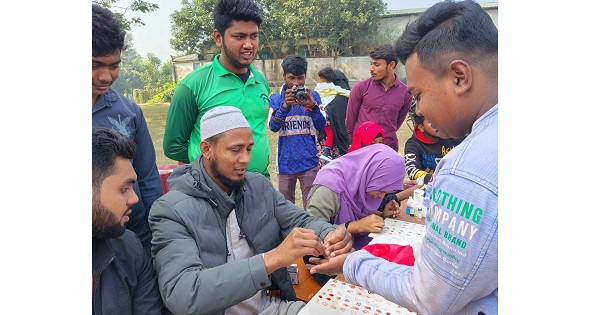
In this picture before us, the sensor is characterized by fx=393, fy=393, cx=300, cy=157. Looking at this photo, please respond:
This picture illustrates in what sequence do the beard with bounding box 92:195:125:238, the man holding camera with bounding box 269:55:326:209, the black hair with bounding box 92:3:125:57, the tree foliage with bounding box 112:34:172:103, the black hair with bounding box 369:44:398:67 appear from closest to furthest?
the beard with bounding box 92:195:125:238 < the black hair with bounding box 92:3:125:57 < the man holding camera with bounding box 269:55:326:209 < the black hair with bounding box 369:44:398:67 < the tree foliage with bounding box 112:34:172:103

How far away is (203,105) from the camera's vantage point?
2.70 m

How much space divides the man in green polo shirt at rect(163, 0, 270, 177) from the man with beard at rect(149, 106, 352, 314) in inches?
22.8

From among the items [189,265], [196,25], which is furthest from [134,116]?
[196,25]

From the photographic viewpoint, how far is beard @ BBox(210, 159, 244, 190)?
2061 mm

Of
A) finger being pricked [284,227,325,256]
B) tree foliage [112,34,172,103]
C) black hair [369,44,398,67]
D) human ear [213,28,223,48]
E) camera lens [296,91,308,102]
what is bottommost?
finger being pricked [284,227,325,256]

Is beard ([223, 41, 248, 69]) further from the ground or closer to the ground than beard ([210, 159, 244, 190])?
further from the ground

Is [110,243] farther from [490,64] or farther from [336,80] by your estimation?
[336,80]

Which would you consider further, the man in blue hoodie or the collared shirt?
the collared shirt

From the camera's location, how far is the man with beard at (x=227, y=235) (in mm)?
1555

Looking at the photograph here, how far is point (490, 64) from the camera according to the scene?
1058 millimetres

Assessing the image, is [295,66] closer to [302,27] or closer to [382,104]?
[382,104]

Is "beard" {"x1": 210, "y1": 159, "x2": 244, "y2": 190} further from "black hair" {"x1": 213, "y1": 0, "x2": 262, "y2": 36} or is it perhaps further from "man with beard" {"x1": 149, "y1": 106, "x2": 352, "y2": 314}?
"black hair" {"x1": 213, "y1": 0, "x2": 262, "y2": 36}

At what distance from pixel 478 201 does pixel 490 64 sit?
395 mm

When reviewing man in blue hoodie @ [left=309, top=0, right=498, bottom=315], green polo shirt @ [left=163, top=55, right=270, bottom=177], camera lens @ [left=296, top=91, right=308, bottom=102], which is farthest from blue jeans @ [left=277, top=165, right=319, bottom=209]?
man in blue hoodie @ [left=309, top=0, right=498, bottom=315]
